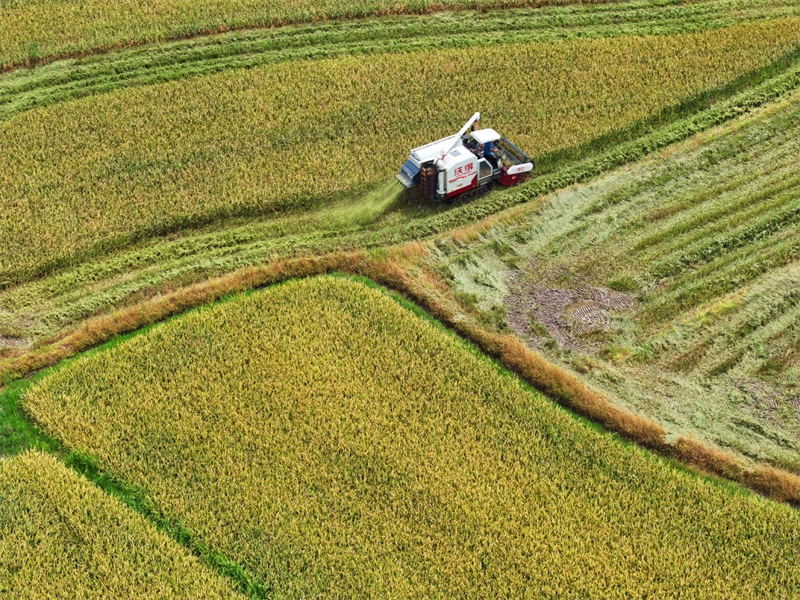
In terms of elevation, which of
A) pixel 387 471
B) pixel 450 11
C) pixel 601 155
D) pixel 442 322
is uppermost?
pixel 450 11

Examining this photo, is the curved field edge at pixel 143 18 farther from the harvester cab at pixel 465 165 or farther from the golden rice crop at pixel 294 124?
the harvester cab at pixel 465 165

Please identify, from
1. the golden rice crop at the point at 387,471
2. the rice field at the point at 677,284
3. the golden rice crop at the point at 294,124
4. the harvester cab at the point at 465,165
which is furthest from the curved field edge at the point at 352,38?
the golden rice crop at the point at 387,471

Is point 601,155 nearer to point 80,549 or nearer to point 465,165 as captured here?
point 465,165

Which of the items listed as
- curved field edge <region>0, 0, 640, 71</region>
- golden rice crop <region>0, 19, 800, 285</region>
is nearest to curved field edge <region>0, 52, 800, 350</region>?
golden rice crop <region>0, 19, 800, 285</region>

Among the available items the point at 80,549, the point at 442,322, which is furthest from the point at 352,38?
the point at 80,549

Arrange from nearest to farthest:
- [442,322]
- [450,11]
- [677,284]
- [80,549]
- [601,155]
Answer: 1. [80,549]
2. [442,322]
3. [677,284]
4. [601,155]
5. [450,11]

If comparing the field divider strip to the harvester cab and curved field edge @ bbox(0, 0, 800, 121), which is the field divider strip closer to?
curved field edge @ bbox(0, 0, 800, 121)

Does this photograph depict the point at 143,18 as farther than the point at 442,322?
Yes
